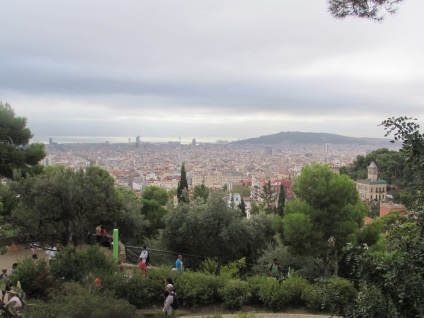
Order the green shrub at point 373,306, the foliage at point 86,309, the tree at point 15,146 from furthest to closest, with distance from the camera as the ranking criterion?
the tree at point 15,146, the foliage at point 86,309, the green shrub at point 373,306

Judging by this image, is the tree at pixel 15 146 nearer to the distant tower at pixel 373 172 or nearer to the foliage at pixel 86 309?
the foliage at pixel 86 309

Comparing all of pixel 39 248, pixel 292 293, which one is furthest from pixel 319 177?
pixel 39 248

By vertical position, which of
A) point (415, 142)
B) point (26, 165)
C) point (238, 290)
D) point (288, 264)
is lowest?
point (288, 264)

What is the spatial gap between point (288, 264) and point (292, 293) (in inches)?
208

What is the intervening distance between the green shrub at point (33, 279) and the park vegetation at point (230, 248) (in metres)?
0.02

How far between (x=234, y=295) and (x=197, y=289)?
2.27ft

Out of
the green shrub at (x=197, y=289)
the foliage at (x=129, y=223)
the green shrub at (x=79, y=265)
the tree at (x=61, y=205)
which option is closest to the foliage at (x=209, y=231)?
the foliage at (x=129, y=223)

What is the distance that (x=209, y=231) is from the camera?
12.3 meters

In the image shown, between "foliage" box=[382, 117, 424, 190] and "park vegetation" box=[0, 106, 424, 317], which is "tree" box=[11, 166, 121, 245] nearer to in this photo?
"park vegetation" box=[0, 106, 424, 317]

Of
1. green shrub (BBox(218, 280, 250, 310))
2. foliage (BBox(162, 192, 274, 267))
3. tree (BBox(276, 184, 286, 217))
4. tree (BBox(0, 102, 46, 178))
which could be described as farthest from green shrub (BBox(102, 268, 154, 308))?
tree (BBox(276, 184, 286, 217))

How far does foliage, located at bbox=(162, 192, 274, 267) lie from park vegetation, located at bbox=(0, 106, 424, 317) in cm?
3

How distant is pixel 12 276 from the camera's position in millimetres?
7543

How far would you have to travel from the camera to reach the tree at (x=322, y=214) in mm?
11914

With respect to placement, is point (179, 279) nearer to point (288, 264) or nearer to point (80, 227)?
point (80, 227)
